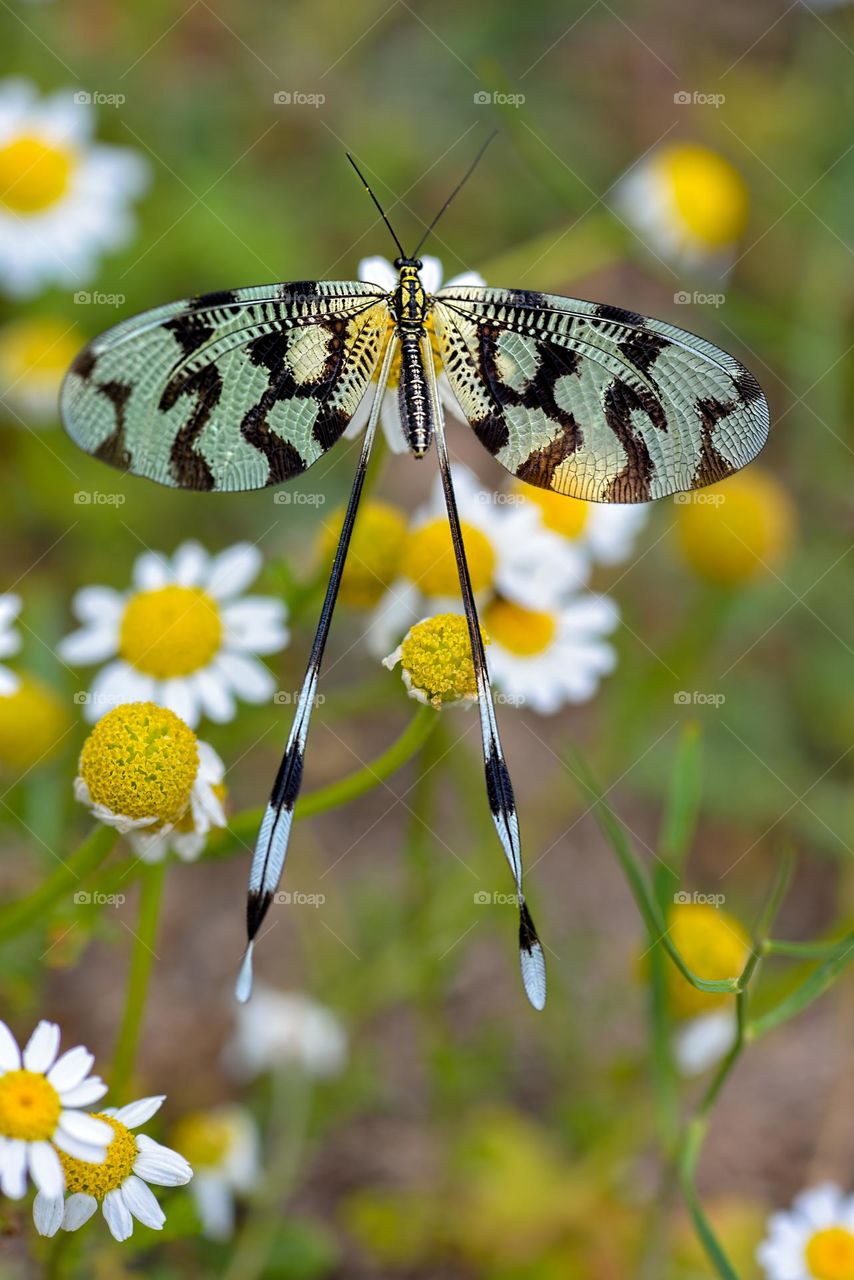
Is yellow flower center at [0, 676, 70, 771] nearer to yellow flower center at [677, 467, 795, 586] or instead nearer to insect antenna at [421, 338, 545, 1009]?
insect antenna at [421, 338, 545, 1009]

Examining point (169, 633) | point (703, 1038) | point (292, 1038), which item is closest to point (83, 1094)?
point (169, 633)

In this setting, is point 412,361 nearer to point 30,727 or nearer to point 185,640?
point 185,640

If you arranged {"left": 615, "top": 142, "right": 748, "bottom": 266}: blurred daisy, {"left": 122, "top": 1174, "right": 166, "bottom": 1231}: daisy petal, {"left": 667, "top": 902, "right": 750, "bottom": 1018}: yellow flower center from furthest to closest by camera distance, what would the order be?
{"left": 615, "top": 142, "right": 748, "bottom": 266}: blurred daisy → {"left": 667, "top": 902, "right": 750, "bottom": 1018}: yellow flower center → {"left": 122, "top": 1174, "right": 166, "bottom": 1231}: daisy petal

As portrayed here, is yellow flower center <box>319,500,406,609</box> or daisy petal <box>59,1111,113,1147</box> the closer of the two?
daisy petal <box>59,1111,113,1147</box>

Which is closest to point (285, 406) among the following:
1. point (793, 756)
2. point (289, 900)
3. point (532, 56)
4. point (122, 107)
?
point (289, 900)

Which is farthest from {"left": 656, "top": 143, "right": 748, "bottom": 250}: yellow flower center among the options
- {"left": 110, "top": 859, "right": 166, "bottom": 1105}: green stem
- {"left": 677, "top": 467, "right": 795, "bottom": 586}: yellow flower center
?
{"left": 110, "top": 859, "right": 166, "bottom": 1105}: green stem

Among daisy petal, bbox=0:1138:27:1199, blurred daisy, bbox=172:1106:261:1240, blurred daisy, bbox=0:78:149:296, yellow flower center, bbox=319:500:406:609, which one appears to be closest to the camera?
daisy petal, bbox=0:1138:27:1199

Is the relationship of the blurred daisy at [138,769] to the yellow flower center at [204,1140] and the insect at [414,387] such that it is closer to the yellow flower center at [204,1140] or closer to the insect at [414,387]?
the insect at [414,387]
